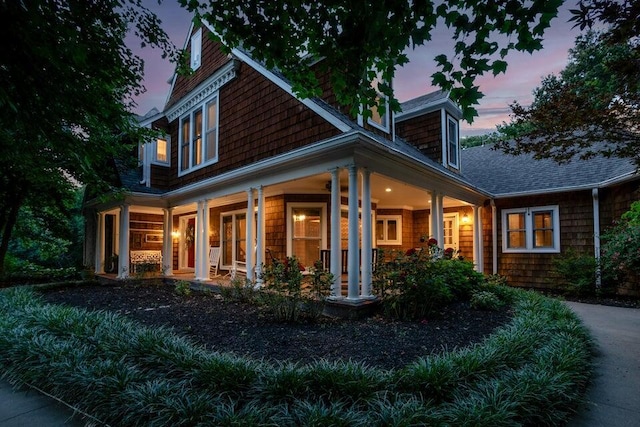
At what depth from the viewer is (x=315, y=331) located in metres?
5.06

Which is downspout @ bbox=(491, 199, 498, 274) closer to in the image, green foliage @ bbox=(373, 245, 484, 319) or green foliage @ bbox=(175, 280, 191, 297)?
green foliage @ bbox=(373, 245, 484, 319)

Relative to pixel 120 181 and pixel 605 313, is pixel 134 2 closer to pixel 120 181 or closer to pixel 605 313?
pixel 120 181

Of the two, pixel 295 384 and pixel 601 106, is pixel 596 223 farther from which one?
pixel 295 384

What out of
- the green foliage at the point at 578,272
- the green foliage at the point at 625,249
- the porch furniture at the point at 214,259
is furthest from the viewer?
the porch furniture at the point at 214,259

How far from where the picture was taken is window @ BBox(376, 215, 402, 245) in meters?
11.9

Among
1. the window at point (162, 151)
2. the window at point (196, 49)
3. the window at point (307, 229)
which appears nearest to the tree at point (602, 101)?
the window at point (307, 229)

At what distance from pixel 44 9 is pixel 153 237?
37.1 feet

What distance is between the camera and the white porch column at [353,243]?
5.95 metres

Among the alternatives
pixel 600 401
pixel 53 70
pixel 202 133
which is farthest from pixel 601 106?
pixel 202 133

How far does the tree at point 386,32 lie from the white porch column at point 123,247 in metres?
8.80

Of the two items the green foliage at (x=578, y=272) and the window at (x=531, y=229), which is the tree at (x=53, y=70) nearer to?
the green foliage at (x=578, y=272)

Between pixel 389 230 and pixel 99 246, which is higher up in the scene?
pixel 389 230

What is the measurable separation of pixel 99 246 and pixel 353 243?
1124cm

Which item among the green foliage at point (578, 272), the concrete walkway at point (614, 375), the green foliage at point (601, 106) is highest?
the green foliage at point (601, 106)
